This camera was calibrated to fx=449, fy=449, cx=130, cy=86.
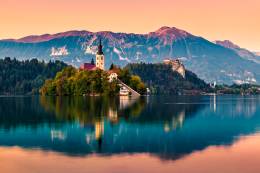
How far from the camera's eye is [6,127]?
60.5m

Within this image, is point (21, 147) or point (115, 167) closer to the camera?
point (115, 167)

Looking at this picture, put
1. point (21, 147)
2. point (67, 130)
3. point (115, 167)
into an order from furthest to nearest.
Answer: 1. point (67, 130)
2. point (21, 147)
3. point (115, 167)

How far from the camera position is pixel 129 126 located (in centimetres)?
6191

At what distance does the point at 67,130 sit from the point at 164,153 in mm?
19976

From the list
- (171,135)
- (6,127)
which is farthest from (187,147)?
(6,127)

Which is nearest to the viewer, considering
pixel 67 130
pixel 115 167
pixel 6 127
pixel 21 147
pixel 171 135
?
pixel 115 167

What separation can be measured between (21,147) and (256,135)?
28.4 m

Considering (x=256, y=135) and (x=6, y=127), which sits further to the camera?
(x=6, y=127)

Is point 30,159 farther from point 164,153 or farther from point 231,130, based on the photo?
point 231,130

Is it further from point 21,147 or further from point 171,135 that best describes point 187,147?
point 21,147

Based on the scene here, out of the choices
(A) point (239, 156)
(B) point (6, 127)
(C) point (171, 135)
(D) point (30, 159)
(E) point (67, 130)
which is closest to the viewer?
(D) point (30, 159)

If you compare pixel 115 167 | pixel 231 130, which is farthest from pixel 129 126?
pixel 115 167

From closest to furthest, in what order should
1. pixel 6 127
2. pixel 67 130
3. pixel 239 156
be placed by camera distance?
1. pixel 239 156
2. pixel 67 130
3. pixel 6 127

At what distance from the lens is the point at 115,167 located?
33.2 m
